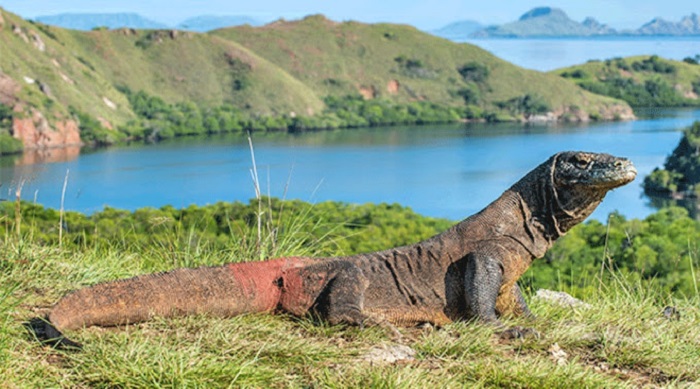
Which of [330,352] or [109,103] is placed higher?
[330,352]

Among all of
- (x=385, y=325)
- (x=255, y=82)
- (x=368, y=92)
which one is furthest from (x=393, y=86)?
(x=385, y=325)

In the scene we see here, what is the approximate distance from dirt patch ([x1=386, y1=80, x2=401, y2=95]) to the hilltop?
176 mm

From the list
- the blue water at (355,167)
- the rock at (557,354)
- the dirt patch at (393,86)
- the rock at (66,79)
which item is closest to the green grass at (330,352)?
the rock at (557,354)

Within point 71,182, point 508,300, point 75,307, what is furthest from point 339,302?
point 71,182

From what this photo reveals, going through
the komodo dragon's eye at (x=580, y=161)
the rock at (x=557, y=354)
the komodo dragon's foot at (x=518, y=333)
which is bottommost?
the rock at (x=557, y=354)

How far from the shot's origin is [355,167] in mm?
83688

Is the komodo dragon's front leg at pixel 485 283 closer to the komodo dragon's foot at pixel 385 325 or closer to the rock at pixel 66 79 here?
the komodo dragon's foot at pixel 385 325

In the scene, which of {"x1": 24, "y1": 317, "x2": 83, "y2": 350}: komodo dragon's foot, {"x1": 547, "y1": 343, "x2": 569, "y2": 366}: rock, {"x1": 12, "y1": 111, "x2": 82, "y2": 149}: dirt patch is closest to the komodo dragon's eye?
{"x1": 547, "y1": 343, "x2": 569, "y2": 366}: rock

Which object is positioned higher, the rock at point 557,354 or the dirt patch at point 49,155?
the rock at point 557,354

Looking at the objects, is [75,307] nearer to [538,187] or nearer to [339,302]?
[339,302]

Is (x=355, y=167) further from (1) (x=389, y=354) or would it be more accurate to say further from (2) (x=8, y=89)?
(1) (x=389, y=354)

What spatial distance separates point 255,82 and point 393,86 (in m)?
28.5

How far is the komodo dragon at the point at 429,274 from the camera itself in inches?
190

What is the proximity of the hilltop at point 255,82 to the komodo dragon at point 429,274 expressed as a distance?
3982 inches
